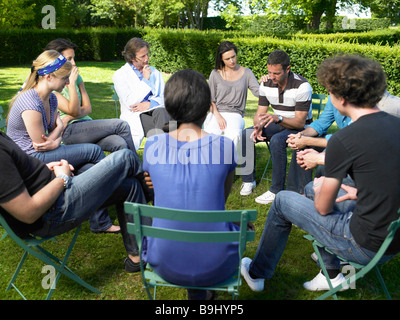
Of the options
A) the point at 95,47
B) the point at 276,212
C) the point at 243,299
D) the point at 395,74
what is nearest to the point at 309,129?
the point at 276,212

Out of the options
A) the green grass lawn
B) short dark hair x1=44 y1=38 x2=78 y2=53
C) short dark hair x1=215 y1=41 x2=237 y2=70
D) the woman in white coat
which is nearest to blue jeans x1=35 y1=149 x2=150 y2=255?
the green grass lawn

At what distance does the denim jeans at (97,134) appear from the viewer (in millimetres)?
4410

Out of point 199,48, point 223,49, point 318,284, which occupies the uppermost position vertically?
point 223,49

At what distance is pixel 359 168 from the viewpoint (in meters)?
2.22

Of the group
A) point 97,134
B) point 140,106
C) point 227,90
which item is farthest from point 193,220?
point 227,90

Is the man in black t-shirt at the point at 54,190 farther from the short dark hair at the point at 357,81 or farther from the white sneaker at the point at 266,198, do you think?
the white sneaker at the point at 266,198

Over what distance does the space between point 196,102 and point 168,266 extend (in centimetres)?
95

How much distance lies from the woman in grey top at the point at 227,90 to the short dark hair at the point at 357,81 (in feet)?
9.81

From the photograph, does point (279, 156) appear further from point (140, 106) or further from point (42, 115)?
point (42, 115)

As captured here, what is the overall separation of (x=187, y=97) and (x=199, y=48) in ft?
47.2

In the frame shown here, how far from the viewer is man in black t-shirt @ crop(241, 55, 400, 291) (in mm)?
2195

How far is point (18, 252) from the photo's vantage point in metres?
3.61

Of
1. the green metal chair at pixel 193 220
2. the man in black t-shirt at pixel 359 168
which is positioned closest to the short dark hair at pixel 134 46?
the man in black t-shirt at pixel 359 168

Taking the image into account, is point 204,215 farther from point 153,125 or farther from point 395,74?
point 395,74
